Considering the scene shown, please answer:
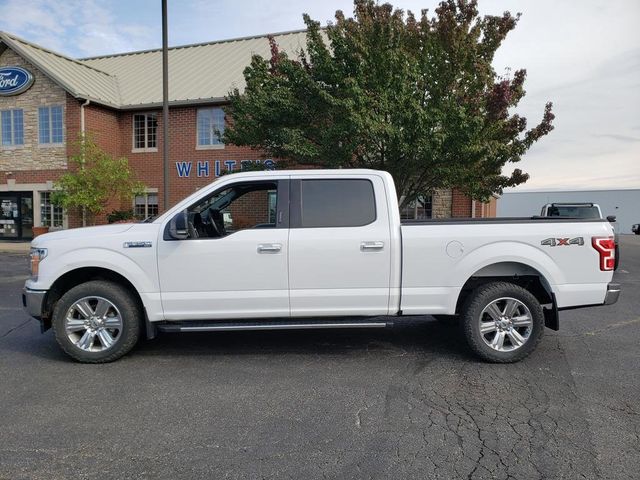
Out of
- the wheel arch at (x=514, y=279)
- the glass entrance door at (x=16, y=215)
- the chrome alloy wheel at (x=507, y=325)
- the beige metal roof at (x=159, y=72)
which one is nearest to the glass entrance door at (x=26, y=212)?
the glass entrance door at (x=16, y=215)

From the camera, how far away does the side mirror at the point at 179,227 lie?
4.81m

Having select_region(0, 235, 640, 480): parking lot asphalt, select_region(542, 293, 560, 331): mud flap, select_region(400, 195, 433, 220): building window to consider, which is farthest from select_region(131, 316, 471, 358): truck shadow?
select_region(400, 195, 433, 220): building window

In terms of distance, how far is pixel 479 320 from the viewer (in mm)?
5051

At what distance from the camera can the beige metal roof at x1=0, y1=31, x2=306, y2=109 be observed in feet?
63.5

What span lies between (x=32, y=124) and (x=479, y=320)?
20.7 metres

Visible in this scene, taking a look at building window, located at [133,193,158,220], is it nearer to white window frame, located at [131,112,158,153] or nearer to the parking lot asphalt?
white window frame, located at [131,112,158,153]

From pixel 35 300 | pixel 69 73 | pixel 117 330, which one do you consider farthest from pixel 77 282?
pixel 69 73

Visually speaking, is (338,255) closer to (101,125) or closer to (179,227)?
(179,227)

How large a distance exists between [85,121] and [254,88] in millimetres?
10049

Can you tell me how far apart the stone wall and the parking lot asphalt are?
16.1 m

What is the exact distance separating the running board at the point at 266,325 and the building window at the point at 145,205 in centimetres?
1593

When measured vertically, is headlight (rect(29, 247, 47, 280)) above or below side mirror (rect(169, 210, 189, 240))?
below

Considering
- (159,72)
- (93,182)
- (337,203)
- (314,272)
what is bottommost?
(314,272)

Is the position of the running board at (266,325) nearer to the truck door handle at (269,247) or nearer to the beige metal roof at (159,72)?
the truck door handle at (269,247)
